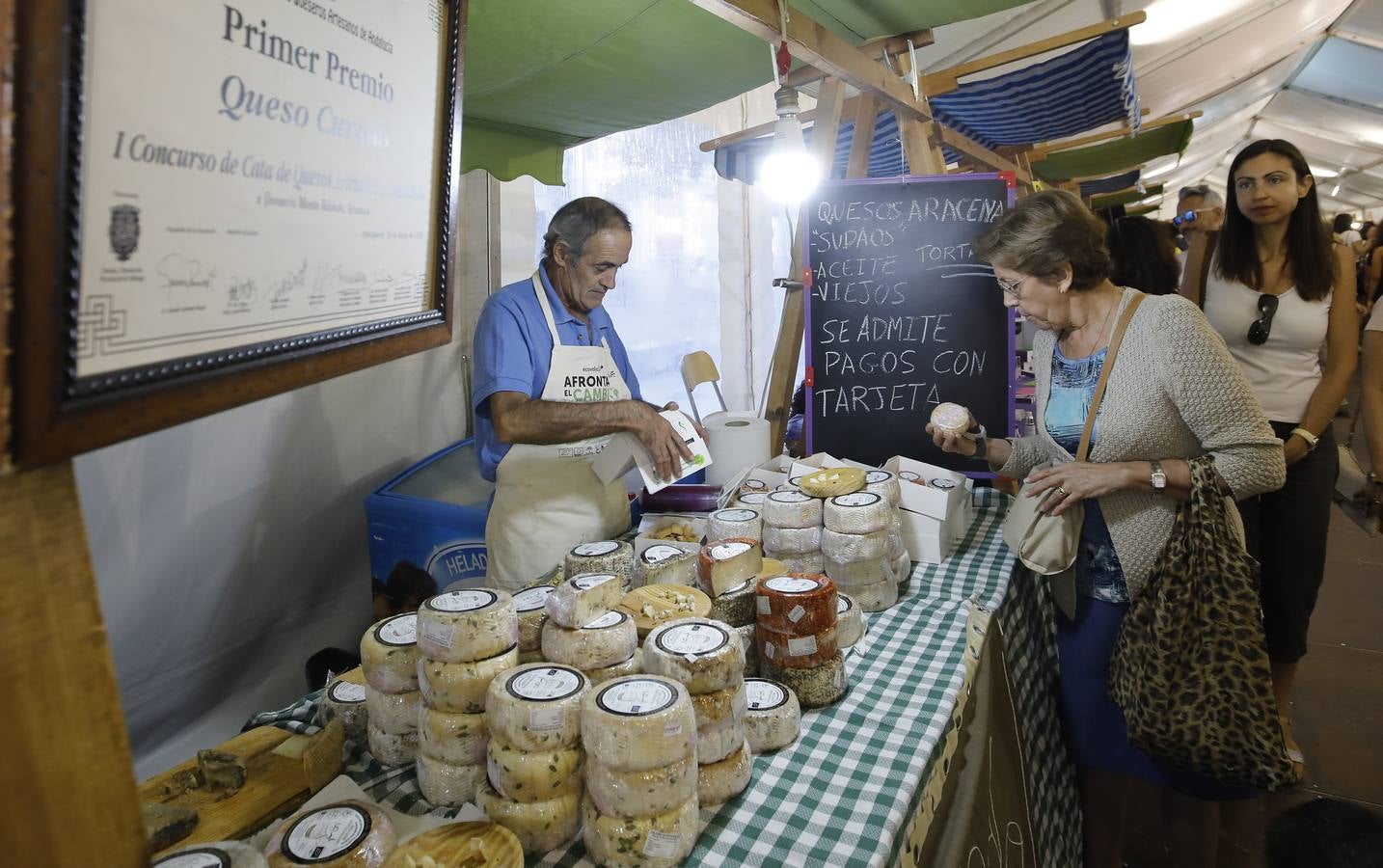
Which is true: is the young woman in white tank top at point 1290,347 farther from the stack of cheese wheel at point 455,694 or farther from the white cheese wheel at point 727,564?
the stack of cheese wheel at point 455,694

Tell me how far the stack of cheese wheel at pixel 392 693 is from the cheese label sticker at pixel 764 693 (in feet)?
1.87

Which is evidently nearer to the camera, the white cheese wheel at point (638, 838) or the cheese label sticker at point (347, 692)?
the white cheese wheel at point (638, 838)

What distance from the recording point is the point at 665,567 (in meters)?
1.71

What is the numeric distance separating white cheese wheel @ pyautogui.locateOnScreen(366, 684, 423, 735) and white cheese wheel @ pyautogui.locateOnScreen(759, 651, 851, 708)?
663 mm

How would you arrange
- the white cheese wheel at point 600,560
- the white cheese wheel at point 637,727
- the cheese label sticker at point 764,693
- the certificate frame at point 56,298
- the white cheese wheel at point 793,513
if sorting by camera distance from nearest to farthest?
1. the certificate frame at point 56,298
2. the white cheese wheel at point 637,727
3. the cheese label sticker at point 764,693
4. the white cheese wheel at point 600,560
5. the white cheese wheel at point 793,513

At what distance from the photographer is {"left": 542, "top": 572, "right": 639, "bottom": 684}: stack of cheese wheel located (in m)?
1.26

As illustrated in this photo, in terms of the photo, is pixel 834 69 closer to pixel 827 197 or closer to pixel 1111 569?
pixel 827 197

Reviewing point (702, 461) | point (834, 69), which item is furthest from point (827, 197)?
point (702, 461)

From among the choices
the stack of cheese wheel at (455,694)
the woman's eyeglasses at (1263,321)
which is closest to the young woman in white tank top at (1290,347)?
the woman's eyeglasses at (1263,321)

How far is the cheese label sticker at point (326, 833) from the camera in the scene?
3.08ft

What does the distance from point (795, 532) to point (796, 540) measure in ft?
0.07

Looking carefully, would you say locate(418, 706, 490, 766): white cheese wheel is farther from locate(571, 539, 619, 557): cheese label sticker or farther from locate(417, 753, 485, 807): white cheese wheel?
locate(571, 539, 619, 557): cheese label sticker

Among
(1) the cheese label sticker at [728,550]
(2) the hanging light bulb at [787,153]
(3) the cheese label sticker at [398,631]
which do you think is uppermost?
(2) the hanging light bulb at [787,153]

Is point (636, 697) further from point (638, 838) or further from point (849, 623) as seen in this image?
point (849, 623)
